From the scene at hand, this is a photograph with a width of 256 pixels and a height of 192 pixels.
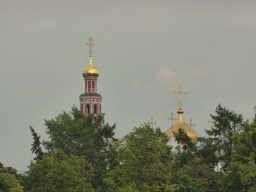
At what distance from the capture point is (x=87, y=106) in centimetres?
10688

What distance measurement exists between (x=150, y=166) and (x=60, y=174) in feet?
26.6

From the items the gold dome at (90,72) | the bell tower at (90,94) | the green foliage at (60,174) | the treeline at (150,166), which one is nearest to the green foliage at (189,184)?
the treeline at (150,166)

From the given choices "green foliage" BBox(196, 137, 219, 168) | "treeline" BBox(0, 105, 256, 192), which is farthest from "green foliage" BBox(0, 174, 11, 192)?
"green foliage" BBox(196, 137, 219, 168)

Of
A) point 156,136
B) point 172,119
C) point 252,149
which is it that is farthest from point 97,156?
point 172,119

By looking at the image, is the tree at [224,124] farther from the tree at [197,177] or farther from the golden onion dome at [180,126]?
the golden onion dome at [180,126]

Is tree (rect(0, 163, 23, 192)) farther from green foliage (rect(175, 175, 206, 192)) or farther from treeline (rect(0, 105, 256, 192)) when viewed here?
green foliage (rect(175, 175, 206, 192))

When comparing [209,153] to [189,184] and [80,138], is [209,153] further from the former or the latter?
[80,138]

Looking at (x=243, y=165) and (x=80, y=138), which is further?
(x=80, y=138)

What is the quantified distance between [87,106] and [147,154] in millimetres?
43602

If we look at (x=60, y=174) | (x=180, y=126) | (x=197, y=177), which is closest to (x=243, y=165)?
(x=197, y=177)

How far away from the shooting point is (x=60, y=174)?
6425 cm

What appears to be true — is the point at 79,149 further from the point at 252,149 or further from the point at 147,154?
the point at 252,149

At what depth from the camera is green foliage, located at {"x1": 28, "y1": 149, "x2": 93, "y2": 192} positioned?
63.9 m

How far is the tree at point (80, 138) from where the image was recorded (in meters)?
75.7
